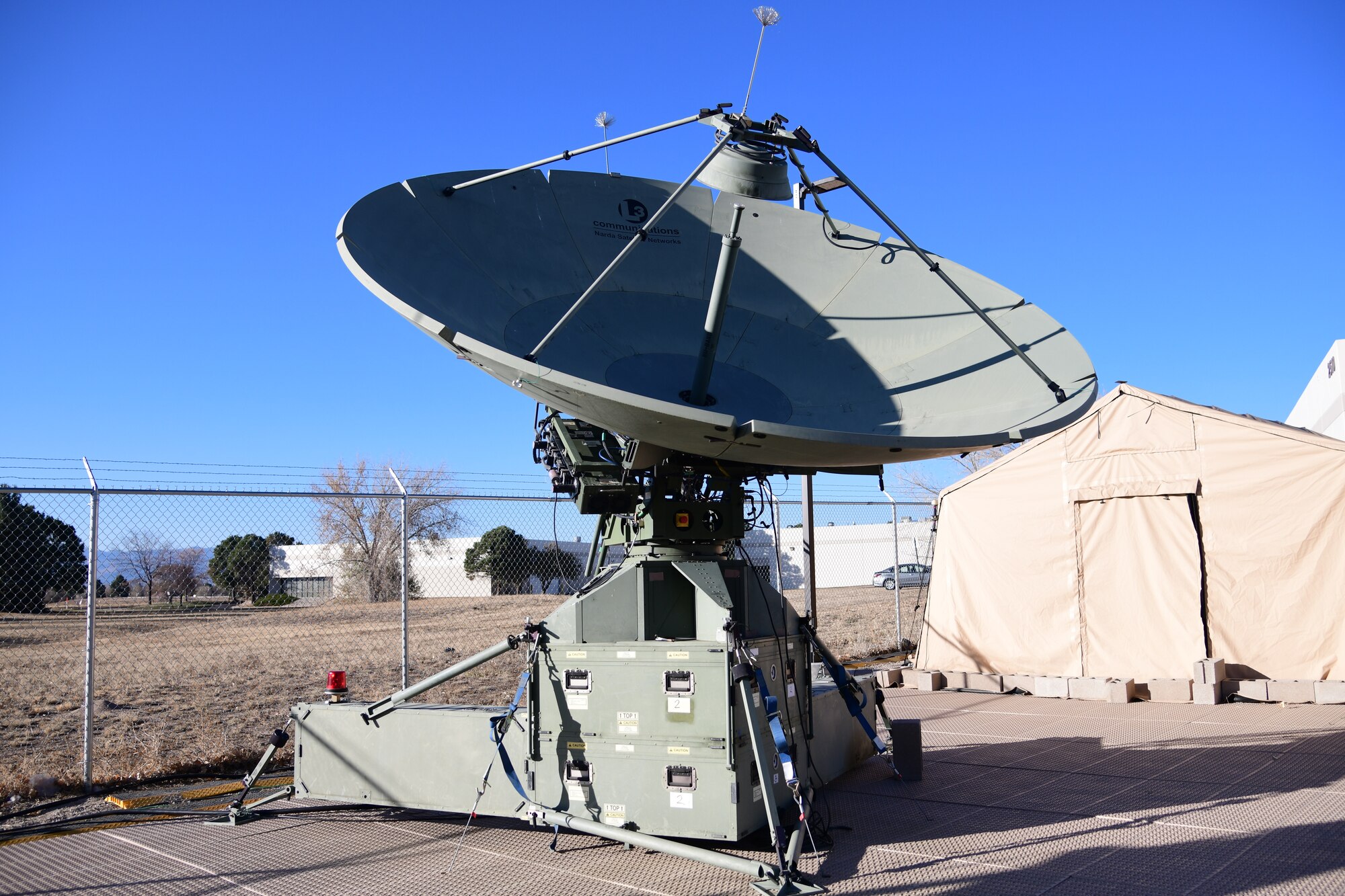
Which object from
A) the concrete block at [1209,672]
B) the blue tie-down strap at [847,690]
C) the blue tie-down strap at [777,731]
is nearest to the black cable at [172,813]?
the blue tie-down strap at [777,731]

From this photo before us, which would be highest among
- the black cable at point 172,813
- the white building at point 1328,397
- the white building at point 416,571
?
the white building at point 1328,397

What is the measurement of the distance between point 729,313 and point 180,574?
53.9 feet

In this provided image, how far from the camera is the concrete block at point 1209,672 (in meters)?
11.0

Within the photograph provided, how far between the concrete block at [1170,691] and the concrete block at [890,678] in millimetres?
3090

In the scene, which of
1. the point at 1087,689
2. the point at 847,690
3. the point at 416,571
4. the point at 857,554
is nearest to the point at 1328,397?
the point at 857,554

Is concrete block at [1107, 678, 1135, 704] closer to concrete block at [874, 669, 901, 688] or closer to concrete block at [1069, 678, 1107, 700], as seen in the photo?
concrete block at [1069, 678, 1107, 700]

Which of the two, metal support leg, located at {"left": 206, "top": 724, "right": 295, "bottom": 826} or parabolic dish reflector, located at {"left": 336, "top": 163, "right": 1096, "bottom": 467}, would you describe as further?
metal support leg, located at {"left": 206, "top": 724, "right": 295, "bottom": 826}

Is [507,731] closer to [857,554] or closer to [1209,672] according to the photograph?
[1209,672]

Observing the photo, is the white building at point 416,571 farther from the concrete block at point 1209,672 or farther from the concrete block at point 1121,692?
the concrete block at point 1209,672

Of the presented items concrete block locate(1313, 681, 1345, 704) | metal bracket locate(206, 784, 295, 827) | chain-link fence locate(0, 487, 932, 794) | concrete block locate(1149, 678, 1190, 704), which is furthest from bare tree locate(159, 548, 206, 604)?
concrete block locate(1313, 681, 1345, 704)

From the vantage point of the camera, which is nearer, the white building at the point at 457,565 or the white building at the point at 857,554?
the white building at the point at 457,565

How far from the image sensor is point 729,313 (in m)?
7.48

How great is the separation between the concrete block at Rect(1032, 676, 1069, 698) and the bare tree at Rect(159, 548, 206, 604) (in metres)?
Answer: 13.1

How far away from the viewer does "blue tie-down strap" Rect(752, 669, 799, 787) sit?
Result: 5.39m
